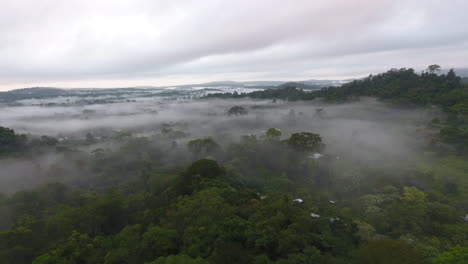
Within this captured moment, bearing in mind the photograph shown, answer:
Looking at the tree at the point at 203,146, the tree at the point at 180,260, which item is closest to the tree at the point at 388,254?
the tree at the point at 180,260

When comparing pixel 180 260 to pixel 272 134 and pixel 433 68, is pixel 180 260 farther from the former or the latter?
pixel 433 68

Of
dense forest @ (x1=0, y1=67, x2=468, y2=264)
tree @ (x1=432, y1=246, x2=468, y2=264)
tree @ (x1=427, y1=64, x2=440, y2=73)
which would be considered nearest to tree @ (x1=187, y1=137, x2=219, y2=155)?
dense forest @ (x1=0, y1=67, x2=468, y2=264)

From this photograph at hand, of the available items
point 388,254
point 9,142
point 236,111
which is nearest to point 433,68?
point 236,111

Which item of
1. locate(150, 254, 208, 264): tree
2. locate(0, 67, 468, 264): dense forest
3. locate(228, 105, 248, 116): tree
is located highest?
locate(228, 105, 248, 116): tree

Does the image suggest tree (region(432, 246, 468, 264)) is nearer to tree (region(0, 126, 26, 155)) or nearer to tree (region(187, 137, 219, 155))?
tree (region(187, 137, 219, 155))

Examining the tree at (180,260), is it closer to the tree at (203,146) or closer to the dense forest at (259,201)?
the dense forest at (259,201)

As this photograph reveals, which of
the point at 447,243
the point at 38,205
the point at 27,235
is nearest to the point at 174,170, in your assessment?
the point at 38,205

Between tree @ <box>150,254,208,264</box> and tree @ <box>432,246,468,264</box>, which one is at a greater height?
tree @ <box>150,254,208,264</box>

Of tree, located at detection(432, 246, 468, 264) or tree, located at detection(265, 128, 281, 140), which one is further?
tree, located at detection(265, 128, 281, 140)
